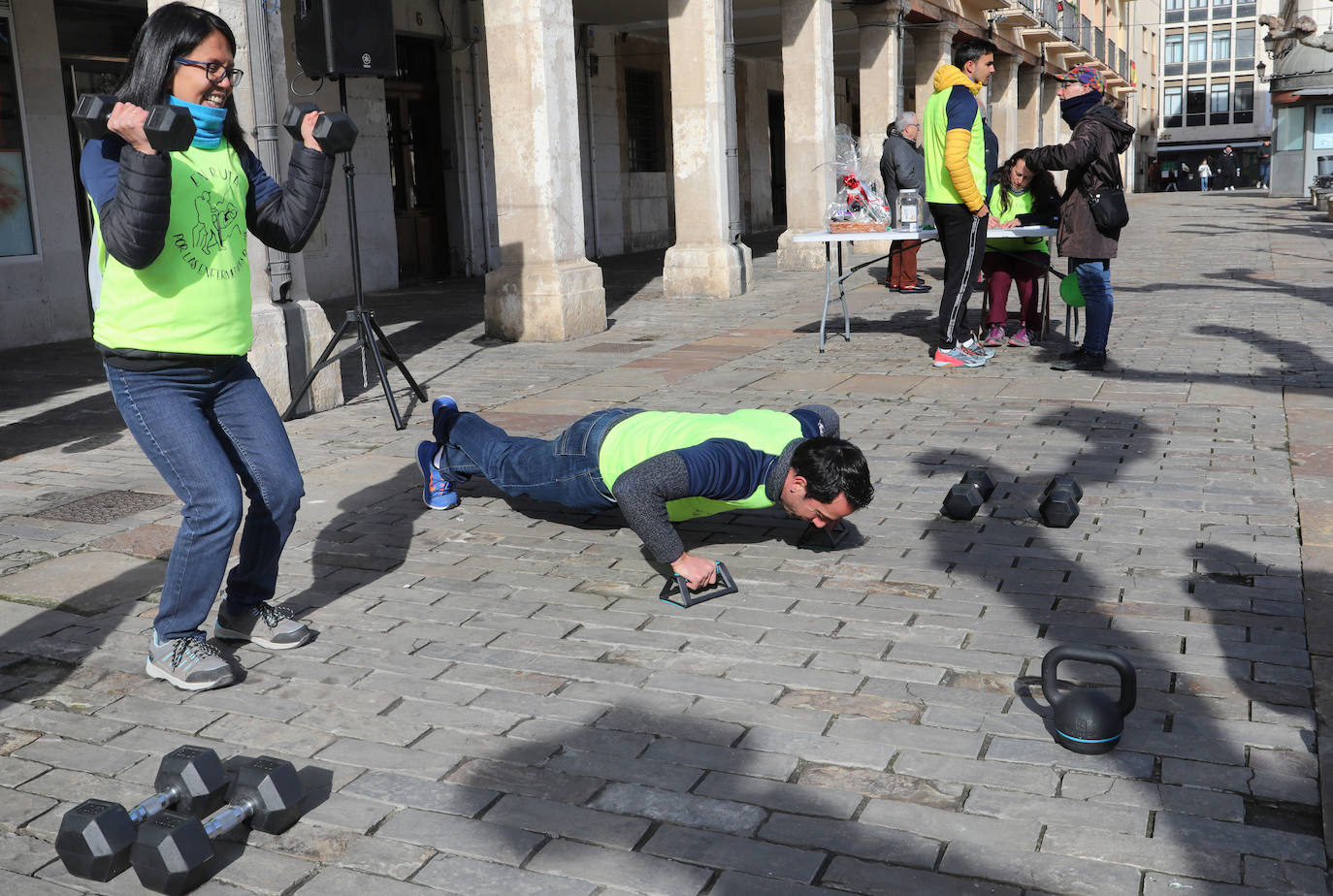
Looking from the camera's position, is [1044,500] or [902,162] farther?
[902,162]

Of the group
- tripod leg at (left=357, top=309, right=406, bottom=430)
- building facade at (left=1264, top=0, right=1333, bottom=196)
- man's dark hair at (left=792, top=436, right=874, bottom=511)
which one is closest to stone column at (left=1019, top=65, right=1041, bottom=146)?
building facade at (left=1264, top=0, right=1333, bottom=196)

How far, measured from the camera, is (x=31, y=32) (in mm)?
11586

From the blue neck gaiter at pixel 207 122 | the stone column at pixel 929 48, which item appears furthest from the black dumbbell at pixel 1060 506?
the stone column at pixel 929 48

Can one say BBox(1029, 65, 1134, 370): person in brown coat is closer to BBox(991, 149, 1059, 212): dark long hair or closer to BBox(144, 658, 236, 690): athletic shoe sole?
BBox(991, 149, 1059, 212): dark long hair

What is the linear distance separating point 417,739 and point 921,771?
1.27 metres

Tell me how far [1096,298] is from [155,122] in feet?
22.6

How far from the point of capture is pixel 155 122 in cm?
291

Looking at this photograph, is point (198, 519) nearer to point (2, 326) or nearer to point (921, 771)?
point (921, 771)

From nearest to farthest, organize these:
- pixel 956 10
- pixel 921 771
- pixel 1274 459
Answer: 1. pixel 921 771
2. pixel 1274 459
3. pixel 956 10

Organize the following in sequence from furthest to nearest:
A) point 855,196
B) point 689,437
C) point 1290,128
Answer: point 1290,128 < point 855,196 < point 689,437

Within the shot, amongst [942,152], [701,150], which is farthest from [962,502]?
[701,150]

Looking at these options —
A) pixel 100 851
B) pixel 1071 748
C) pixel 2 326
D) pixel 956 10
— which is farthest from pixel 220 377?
pixel 956 10

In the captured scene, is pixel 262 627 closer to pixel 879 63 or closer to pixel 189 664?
pixel 189 664

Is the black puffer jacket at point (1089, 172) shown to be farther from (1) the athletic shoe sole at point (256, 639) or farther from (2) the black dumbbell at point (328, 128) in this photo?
(1) the athletic shoe sole at point (256, 639)
